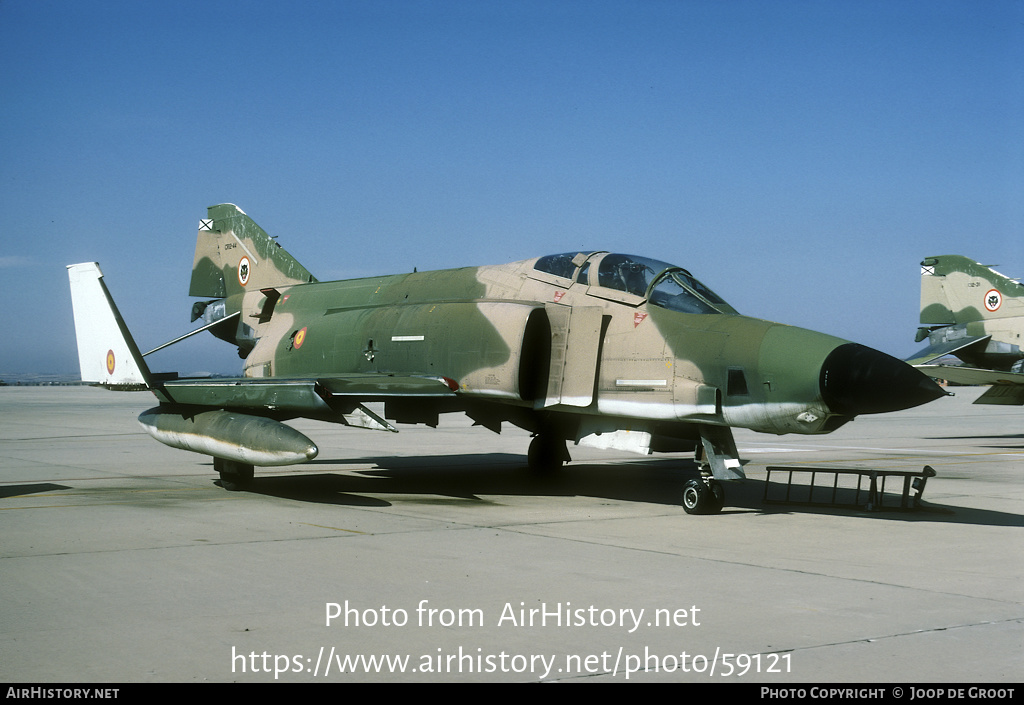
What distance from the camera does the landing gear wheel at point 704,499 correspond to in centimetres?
983

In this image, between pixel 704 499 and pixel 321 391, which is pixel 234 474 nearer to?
pixel 321 391

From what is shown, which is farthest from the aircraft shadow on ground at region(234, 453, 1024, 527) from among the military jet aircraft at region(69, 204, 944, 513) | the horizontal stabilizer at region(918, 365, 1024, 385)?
the horizontal stabilizer at region(918, 365, 1024, 385)

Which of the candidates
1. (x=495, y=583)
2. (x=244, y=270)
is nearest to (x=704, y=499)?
(x=495, y=583)

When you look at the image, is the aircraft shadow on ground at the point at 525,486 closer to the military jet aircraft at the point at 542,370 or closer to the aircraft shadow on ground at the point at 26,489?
the military jet aircraft at the point at 542,370

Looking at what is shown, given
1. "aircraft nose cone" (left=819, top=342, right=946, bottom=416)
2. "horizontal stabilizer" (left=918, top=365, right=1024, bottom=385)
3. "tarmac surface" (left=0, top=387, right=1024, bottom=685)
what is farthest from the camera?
"horizontal stabilizer" (left=918, top=365, right=1024, bottom=385)

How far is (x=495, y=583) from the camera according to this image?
6363mm

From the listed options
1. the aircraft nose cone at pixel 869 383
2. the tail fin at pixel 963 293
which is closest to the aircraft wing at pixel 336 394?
the aircraft nose cone at pixel 869 383

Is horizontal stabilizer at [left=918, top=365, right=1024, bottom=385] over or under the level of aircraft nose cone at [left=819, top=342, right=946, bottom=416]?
under

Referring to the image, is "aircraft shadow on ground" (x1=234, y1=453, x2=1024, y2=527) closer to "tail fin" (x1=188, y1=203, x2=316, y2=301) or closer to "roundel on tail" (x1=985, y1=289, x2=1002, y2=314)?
"tail fin" (x1=188, y1=203, x2=316, y2=301)

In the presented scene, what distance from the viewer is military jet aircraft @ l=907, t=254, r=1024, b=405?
2456cm

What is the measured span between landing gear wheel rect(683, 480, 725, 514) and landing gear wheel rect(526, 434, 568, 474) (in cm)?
378

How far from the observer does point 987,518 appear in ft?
31.9

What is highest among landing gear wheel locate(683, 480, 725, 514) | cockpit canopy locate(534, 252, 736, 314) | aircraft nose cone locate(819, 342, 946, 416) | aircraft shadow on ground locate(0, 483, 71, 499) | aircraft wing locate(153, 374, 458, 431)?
cockpit canopy locate(534, 252, 736, 314)

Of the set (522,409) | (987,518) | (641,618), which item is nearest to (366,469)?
(522,409)
